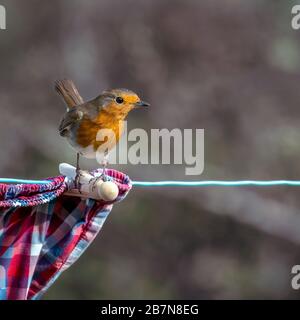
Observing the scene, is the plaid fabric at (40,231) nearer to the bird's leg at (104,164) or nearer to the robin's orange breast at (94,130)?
the bird's leg at (104,164)

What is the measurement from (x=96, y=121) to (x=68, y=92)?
288 millimetres

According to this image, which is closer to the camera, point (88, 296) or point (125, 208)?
point (88, 296)

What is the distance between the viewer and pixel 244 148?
6746 mm

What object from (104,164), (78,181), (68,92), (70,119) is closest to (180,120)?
(68,92)

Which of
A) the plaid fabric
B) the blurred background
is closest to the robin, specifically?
the plaid fabric

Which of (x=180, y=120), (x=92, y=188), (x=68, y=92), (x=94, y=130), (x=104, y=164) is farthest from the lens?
(x=180, y=120)

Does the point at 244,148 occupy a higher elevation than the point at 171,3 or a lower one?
lower

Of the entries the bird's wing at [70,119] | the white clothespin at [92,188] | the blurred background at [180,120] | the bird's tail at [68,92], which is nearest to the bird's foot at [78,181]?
the white clothespin at [92,188]

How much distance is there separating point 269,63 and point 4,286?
4860 mm

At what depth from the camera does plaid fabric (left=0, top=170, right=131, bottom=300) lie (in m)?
2.52

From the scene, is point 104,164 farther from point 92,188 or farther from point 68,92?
point 68,92

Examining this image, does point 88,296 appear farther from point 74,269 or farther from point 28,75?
point 28,75

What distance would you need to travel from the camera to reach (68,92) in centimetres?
322

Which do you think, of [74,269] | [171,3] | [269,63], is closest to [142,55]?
[171,3]
